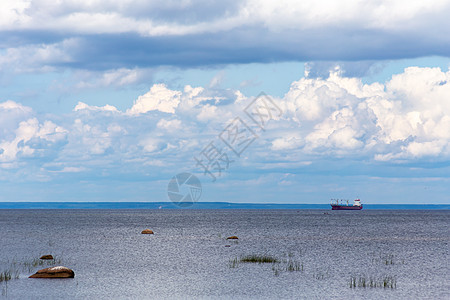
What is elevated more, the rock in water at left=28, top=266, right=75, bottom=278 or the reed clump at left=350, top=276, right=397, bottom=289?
the rock in water at left=28, top=266, right=75, bottom=278

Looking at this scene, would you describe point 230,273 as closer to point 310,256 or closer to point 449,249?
point 310,256

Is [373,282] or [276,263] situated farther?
[276,263]

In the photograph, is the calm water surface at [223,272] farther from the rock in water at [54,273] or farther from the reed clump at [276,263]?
the rock in water at [54,273]

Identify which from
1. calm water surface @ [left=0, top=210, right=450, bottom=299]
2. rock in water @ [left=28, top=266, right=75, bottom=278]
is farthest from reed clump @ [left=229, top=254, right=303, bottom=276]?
rock in water @ [left=28, top=266, right=75, bottom=278]

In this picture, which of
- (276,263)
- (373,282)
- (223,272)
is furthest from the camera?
(276,263)

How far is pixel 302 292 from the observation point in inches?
2237

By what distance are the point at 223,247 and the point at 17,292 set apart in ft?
189

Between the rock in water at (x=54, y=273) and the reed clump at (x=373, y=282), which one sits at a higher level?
the rock in water at (x=54, y=273)

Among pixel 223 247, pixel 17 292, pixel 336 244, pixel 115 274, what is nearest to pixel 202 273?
pixel 115 274

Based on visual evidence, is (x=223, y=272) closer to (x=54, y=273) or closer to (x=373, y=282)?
(x=373, y=282)

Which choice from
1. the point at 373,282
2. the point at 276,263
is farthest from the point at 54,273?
the point at 373,282

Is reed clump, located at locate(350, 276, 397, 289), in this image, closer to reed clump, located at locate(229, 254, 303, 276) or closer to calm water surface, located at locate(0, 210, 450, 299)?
calm water surface, located at locate(0, 210, 450, 299)

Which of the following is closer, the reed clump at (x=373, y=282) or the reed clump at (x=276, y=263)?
the reed clump at (x=373, y=282)

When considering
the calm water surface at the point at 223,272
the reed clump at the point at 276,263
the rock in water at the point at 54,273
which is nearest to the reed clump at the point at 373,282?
the calm water surface at the point at 223,272
